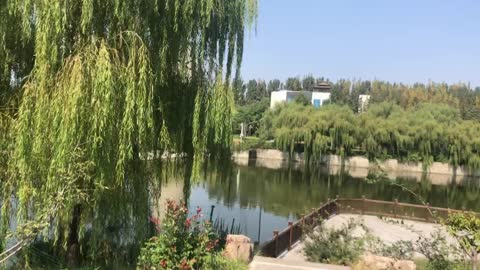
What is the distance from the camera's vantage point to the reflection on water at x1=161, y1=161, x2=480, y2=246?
1770 cm

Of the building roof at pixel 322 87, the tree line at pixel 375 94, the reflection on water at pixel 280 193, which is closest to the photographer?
the reflection on water at pixel 280 193

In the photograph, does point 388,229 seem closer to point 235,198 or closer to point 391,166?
point 235,198

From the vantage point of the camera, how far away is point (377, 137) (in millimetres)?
49344

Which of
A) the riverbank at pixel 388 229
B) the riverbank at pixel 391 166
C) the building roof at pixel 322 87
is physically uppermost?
the building roof at pixel 322 87

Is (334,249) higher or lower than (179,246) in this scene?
lower

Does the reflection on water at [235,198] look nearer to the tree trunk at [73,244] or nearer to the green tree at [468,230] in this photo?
the tree trunk at [73,244]

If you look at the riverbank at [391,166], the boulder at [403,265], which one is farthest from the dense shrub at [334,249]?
the riverbank at [391,166]

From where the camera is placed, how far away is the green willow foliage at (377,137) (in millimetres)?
48125

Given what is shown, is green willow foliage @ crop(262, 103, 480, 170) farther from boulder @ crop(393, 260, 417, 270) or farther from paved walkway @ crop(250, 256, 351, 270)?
boulder @ crop(393, 260, 417, 270)

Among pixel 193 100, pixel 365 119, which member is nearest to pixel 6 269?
pixel 193 100

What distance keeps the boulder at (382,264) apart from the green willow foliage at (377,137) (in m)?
40.6

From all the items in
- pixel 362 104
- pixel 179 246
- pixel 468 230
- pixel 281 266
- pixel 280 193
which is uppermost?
pixel 362 104

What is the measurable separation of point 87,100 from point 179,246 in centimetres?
236

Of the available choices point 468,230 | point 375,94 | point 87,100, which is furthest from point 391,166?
point 375,94
